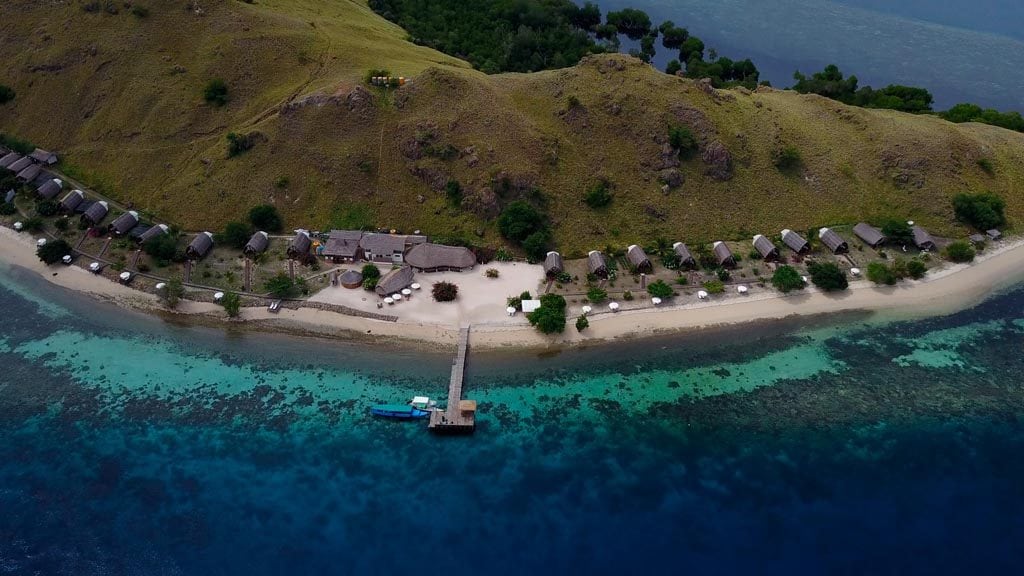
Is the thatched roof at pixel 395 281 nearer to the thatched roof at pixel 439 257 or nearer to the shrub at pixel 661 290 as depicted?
the thatched roof at pixel 439 257

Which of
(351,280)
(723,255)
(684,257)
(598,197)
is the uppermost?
(598,197)

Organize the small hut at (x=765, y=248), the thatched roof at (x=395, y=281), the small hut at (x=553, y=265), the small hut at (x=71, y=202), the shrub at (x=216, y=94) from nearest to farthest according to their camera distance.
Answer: the thatched roof at (x=395, y=281) → the small hut at (x=553, y=265) → the small hut at (x=765, y=248) → the small hut at (x=71, y=202) → the shrub at (x=216, y=94)

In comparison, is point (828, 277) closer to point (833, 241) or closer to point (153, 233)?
point (833, 241)

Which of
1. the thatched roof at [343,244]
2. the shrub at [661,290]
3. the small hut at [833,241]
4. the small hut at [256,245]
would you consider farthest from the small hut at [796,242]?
the small hut at [256,245]

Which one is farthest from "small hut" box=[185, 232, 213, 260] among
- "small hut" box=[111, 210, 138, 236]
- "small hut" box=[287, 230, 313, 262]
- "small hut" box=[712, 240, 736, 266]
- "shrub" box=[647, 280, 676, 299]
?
"small hut" box=[712, 240, 736, 266]

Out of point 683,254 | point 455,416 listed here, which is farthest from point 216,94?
point 683,254

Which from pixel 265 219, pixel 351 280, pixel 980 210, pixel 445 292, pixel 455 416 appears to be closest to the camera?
pixel 455 416
